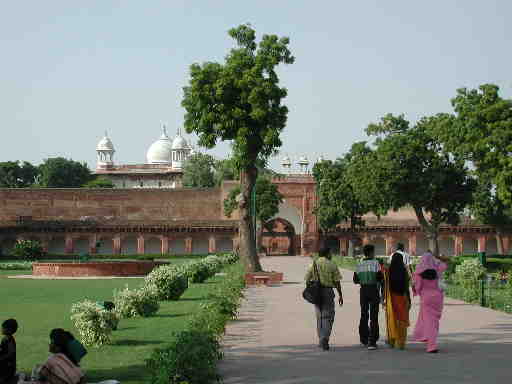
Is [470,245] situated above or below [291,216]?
below

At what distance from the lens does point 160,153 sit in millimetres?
92188

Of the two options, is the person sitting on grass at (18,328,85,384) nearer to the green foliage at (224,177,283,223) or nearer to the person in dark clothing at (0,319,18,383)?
the person in dark clothing at (0,319,18,383)

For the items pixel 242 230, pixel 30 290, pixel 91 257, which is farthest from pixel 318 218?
pixel 30 290

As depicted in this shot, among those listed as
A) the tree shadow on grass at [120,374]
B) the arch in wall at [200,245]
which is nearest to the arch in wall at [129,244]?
the arch in wall at [200,245]

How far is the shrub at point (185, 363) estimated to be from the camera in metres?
6.26

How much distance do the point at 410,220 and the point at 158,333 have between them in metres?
45.2

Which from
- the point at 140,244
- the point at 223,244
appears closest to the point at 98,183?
the point at 140,244

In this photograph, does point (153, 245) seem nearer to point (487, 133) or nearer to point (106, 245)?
point (106, 245)

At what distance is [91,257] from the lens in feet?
155

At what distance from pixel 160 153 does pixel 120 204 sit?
1471 inches

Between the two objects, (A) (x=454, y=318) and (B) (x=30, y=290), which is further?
(B) (x=30, y=290)

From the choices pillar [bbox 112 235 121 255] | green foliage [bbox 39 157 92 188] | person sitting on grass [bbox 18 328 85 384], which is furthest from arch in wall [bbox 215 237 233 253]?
person sitting on grass [bbox 18 328 85 384]

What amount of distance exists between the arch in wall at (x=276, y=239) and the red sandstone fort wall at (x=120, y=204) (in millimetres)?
4222

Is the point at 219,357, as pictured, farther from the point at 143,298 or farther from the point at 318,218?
the point at 318,218
